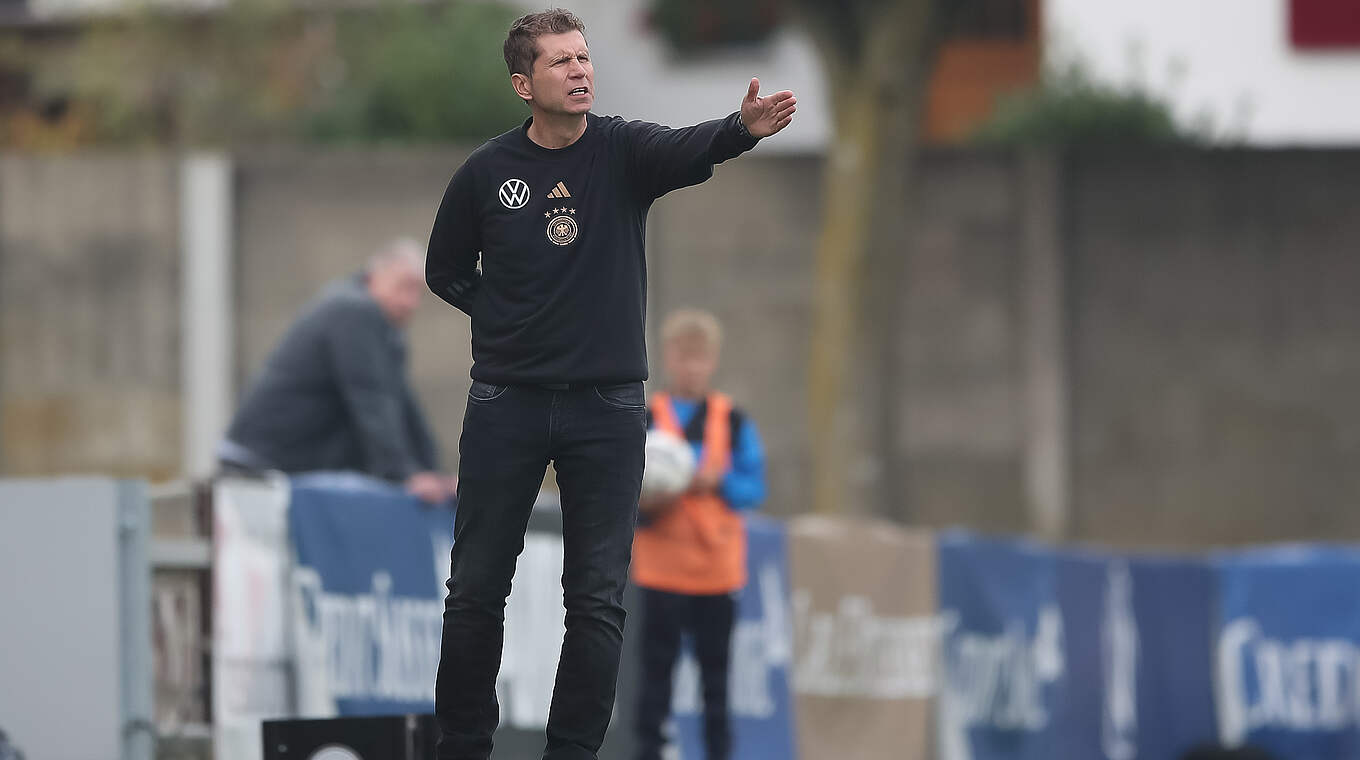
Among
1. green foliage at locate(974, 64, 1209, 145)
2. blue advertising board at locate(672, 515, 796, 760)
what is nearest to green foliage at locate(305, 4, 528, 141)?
green foliage at locate(974, 64, 1209, 145)

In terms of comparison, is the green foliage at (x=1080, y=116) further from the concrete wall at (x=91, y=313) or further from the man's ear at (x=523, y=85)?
the man's ear at (x=523, y=85)

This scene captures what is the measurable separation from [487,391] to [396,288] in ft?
14.4

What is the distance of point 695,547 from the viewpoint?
8.27m

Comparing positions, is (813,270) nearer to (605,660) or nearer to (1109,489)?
(1109,489)

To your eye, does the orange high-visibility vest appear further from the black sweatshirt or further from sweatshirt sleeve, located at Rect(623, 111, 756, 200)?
sweatshirt sleeve, located at Rect(623, 111, 756, 200)

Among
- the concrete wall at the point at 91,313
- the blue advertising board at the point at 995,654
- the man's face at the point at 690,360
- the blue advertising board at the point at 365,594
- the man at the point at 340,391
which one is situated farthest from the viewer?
the concrete wall at the point at 91,313

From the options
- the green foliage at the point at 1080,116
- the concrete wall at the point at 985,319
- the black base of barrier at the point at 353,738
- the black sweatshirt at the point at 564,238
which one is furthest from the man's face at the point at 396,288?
the green foliage at the point at 1080,116

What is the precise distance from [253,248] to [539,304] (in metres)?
12.7

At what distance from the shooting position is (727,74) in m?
29.6

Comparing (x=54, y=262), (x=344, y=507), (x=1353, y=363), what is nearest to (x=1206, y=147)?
(x=1353, y=363)

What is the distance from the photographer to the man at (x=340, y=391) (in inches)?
355

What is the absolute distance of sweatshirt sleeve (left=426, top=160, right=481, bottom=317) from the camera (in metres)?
5.06

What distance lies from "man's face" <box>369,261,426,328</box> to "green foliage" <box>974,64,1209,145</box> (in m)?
15.8

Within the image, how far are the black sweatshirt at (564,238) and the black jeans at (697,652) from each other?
3.27 metres
